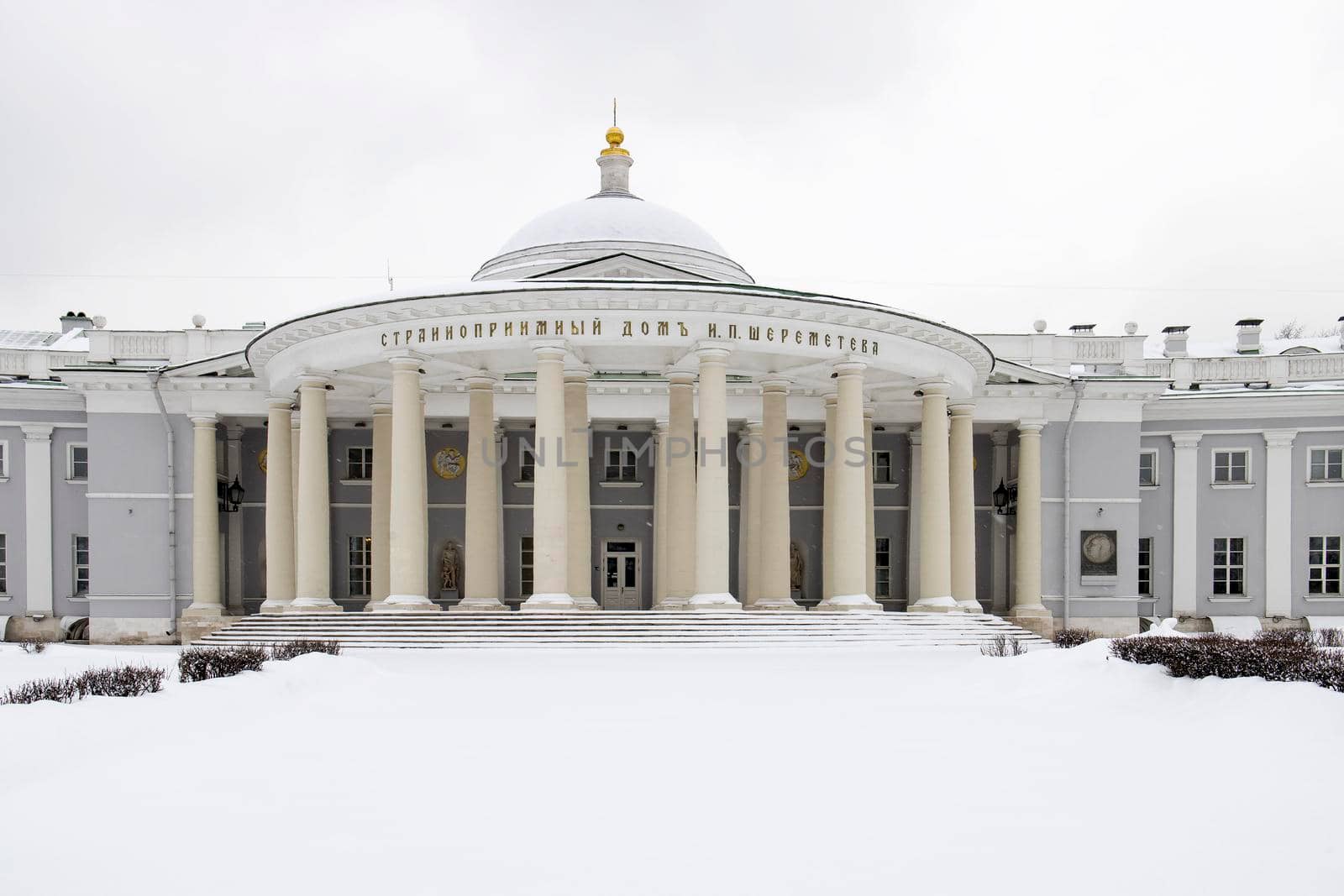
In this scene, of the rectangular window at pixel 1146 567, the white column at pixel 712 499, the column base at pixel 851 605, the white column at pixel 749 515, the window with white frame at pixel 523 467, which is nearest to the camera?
the white column at pixel 712 499

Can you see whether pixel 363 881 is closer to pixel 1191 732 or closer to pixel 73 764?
pixel 73 764

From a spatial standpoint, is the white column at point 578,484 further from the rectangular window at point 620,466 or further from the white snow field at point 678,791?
the white snow field at point 678,791

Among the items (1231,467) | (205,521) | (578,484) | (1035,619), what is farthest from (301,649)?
(1231,467)

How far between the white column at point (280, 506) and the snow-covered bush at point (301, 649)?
1028cm

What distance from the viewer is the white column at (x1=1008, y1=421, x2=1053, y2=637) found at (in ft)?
121

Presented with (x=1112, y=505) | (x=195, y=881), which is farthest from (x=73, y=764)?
(x=1112, y=505)

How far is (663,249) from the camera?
36.6 meters

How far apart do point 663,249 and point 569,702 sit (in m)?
22.8

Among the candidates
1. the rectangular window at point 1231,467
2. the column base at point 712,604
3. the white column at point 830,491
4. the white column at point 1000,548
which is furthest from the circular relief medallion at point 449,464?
the rectangular window at point 1231,467

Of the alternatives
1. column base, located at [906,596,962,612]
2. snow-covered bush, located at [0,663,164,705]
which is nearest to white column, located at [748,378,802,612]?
column base, located at [906,596,962,612]

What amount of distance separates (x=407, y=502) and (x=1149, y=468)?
26.3 m

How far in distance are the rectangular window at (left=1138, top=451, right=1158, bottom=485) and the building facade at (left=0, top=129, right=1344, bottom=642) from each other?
0.16 metres

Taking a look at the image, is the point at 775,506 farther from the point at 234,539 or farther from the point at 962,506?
the point at 234,539

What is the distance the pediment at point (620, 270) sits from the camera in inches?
1331
